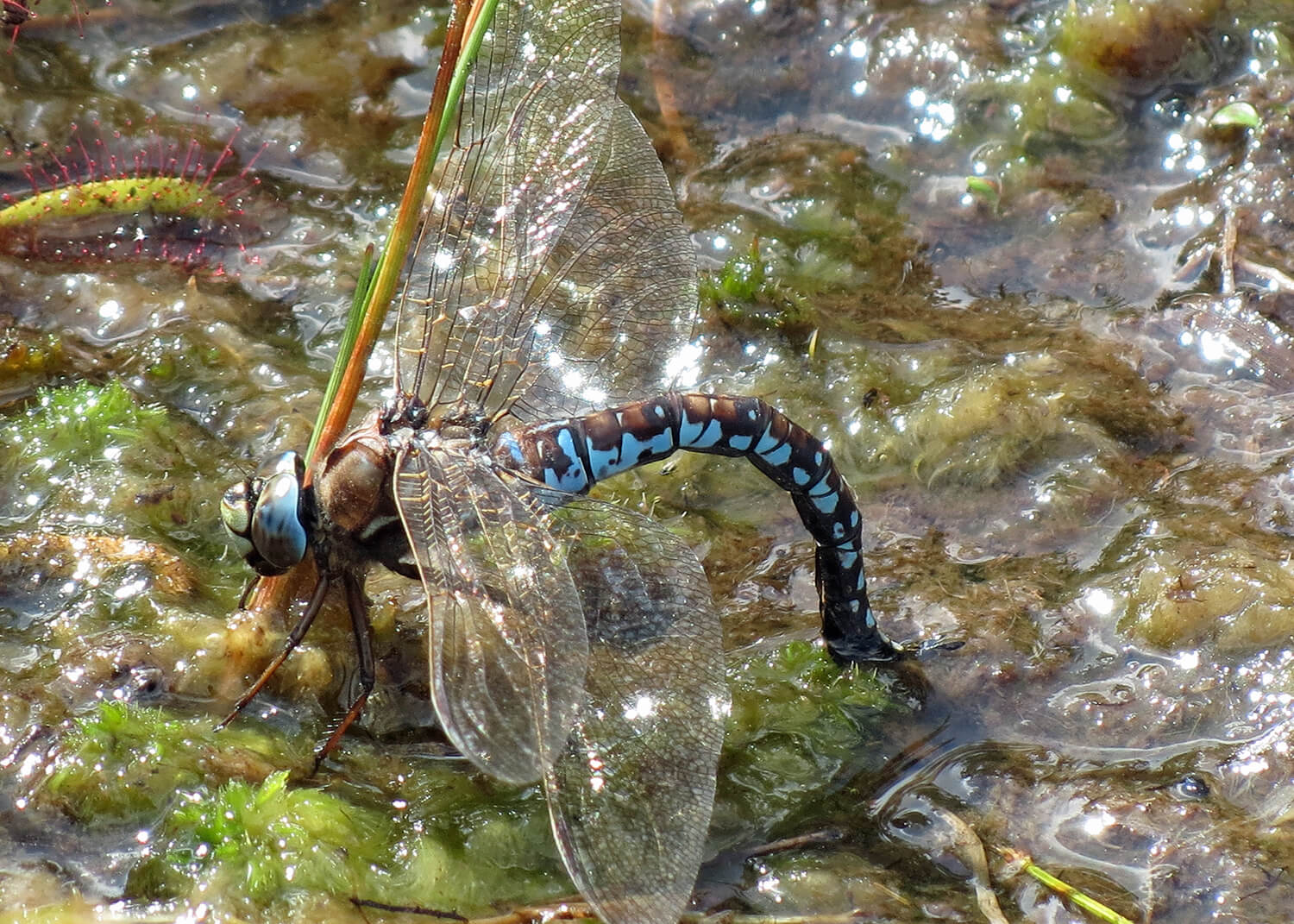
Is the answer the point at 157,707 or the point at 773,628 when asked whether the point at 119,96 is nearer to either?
the point at 157,707

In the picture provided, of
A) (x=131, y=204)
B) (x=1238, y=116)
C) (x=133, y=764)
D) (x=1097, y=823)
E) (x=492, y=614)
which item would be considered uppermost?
(x=1238, y=116)

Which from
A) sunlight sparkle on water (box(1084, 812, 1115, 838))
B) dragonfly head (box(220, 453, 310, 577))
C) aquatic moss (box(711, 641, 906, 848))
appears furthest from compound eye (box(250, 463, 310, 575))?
sunlight sparkle on water (box(1084, 812, 1115, 838))

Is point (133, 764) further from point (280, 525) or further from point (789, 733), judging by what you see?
point (789, 733)

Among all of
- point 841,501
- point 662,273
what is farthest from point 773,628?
point 662,273

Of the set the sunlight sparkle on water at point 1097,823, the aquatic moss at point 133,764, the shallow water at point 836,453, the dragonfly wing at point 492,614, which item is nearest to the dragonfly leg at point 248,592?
the shallow water at point 836,453

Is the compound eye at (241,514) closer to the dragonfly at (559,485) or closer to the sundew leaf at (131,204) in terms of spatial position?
the dragonfly at (559,485)

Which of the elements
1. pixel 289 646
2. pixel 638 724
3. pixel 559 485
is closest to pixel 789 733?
pixel 638 724
